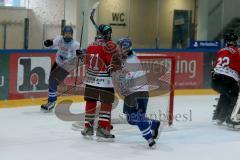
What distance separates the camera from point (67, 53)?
8062 mm

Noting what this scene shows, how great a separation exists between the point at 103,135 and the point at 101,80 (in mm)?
586

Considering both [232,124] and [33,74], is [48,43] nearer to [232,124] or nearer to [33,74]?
[33,74]

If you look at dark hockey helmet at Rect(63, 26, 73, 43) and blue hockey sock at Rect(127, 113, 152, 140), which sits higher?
dark hockey helmet at Rect(63, 26, 73, 43)

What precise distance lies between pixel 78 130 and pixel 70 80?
636mm

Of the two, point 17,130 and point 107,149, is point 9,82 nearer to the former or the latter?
point 17,130

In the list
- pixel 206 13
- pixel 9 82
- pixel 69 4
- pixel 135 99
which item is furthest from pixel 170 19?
pixel 135 99

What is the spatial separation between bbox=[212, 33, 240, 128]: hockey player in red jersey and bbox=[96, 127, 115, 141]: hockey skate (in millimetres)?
1790

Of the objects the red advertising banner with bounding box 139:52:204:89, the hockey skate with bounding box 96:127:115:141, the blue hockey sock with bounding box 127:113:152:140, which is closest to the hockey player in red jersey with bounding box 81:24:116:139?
the hockey skate with bounding box 96:127:115:141

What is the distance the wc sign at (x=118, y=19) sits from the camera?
13695 millimetres

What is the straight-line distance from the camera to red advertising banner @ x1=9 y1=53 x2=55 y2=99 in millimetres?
8773

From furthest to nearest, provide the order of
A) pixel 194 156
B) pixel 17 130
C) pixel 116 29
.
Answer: pixel 116 29
pixel 17 130
pixel 194 156

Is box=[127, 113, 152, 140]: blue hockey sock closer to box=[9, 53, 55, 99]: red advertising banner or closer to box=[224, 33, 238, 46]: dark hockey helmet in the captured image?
box=[224, 33, 238, 46]: dark hockey helmet

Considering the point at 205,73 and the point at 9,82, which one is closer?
the point at 9,82

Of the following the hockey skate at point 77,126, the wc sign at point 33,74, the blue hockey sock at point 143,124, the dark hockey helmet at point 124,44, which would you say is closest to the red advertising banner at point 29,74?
the wc sign at point 33,74
